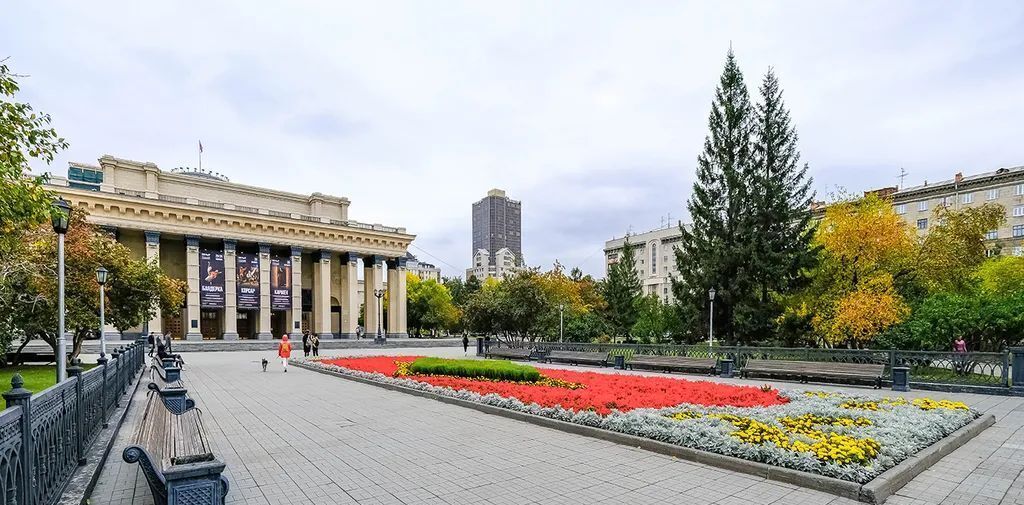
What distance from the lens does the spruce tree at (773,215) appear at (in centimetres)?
2442

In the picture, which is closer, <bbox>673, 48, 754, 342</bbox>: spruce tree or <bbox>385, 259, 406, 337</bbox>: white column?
<bbox>673, 48, 754, 342</bbox>: spruce tree

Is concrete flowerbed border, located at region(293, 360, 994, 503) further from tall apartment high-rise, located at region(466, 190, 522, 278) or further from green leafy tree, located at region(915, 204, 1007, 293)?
tall apartment high-rise, located at region(466, 190, 522, 278)

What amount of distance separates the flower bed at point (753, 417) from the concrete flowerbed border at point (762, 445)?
2 cm

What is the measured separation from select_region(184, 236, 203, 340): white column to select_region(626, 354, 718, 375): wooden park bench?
39.6 metres

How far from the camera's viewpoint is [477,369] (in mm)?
14234

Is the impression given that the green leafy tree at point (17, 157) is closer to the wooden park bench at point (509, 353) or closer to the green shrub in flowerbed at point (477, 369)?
the green shrub in flowerbed at point (477, 369)

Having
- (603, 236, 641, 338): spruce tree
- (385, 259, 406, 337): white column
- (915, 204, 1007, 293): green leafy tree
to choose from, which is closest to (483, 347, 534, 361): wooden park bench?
(915, 204, 1007, 293): green leafy tree

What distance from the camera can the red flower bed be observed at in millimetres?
9469

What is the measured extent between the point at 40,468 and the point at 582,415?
6882 mm

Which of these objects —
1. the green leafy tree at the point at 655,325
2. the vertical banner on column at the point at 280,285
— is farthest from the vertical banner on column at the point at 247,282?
the green leafy tree at the point at 655,325

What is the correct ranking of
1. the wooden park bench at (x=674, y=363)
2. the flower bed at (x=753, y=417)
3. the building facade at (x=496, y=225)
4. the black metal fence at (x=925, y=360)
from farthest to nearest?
the building facade at (x=496, y=225), the wooden park bench at (x=674, y=363), the black metal fence at (x=925, y=360), the flower bed at (x=753, y=417)

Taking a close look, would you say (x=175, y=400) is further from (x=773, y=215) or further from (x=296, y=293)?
(x=296, y=293)

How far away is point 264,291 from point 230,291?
9.73ft

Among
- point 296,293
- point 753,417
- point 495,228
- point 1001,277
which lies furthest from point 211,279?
point 495,228
